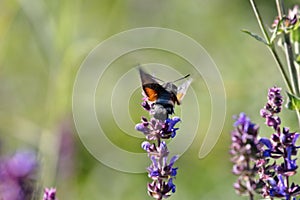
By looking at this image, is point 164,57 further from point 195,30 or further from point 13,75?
point 13,75

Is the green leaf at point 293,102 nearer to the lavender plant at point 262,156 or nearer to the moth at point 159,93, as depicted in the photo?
the lavender plant at point 262,156

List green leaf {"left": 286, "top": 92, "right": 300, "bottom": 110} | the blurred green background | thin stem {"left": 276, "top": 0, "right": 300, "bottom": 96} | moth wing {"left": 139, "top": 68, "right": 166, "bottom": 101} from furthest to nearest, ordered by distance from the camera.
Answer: the blurred green background, thin stem {"left": 276, "top": 0, "right": 300, "bottom": 96}, green leaf {"left": 286, "top": 92, "right": 300, "bottom": 110}, moth wing {"left": 139, "top": 68, "right": 166, "bottom": 101}

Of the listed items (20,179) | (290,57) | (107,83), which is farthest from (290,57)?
(107,83)

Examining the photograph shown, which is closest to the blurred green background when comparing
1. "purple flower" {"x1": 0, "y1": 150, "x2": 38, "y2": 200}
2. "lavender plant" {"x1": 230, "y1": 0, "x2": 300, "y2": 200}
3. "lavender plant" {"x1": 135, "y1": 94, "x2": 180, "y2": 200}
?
"purple flower" {"x1": 0, "y1": 150, "x2": 38, "y2": 200}

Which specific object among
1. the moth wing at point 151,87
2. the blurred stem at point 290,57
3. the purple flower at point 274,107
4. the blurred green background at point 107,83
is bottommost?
the purple flower at point 274,107

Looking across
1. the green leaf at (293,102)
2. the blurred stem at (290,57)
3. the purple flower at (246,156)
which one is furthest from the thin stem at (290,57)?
the purple flower at (246,156)

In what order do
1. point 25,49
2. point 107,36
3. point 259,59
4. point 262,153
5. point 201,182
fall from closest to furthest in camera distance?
point 262,153 < point 201,182 < point 259,59 < point 107,36 < point 25,49

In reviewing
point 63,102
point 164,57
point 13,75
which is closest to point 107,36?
point 164,57

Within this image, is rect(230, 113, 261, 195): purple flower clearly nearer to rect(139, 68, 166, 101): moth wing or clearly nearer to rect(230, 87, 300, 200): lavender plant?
rect(230, 87, 300, 200): lavender plant
